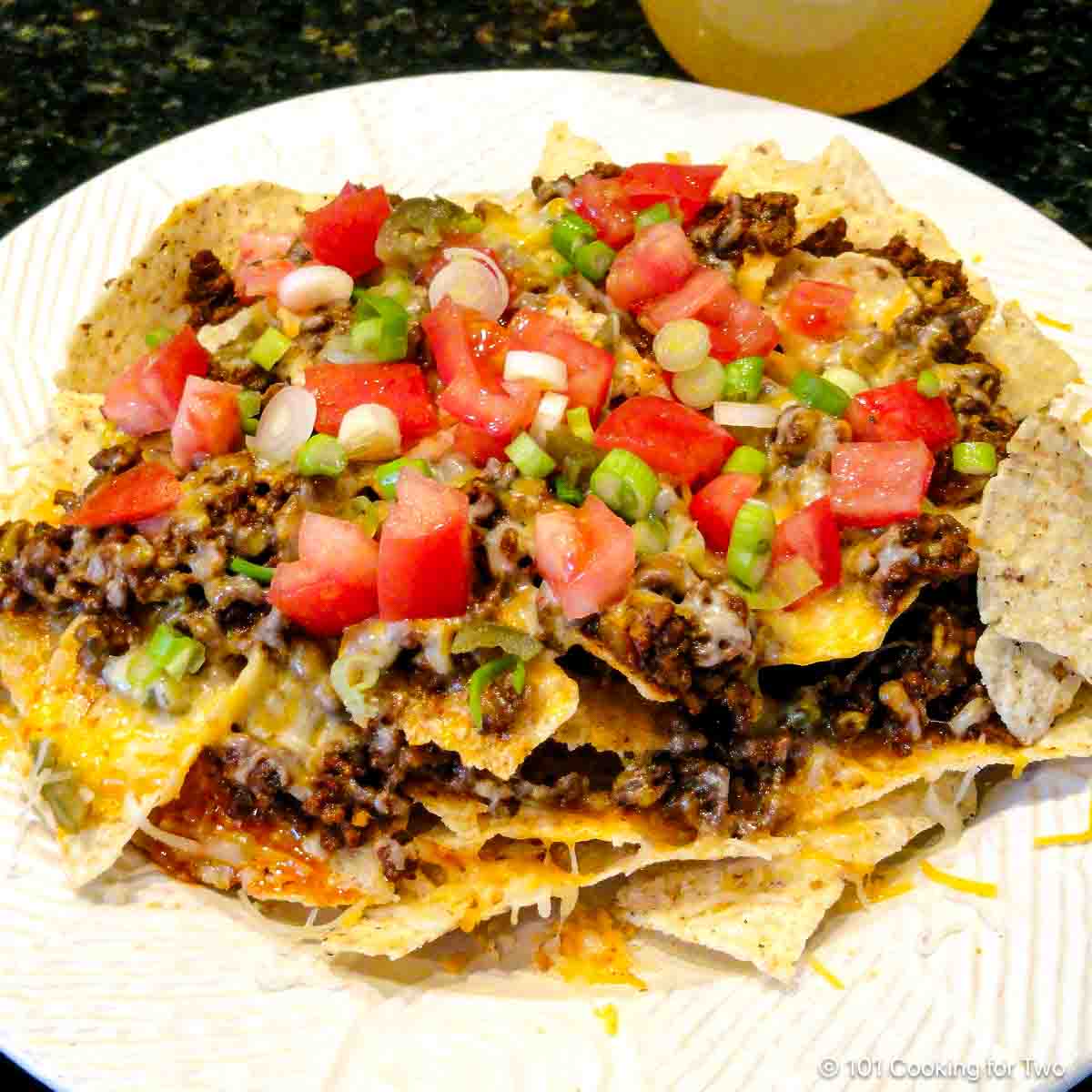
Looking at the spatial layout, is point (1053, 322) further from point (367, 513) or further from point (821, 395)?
point (367, 513)

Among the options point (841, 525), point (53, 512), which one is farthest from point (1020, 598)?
point (53, 512)

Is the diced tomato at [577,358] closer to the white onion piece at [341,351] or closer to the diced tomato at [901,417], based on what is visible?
the white onion piece at [341,351]

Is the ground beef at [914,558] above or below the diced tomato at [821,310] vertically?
below

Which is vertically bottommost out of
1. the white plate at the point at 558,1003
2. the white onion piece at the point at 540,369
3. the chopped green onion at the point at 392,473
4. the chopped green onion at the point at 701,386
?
the white plate at the point at 558,1003

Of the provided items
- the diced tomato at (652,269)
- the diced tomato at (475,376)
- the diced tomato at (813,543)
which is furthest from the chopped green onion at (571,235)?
the diced tomato at (813,543)

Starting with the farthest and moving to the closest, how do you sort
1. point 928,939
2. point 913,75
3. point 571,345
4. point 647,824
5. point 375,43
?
point 375,43, point 913,75, point 571,345, point 647,824, point 928,939

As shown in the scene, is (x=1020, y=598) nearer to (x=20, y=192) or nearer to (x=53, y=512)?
(x=53, y=512)
